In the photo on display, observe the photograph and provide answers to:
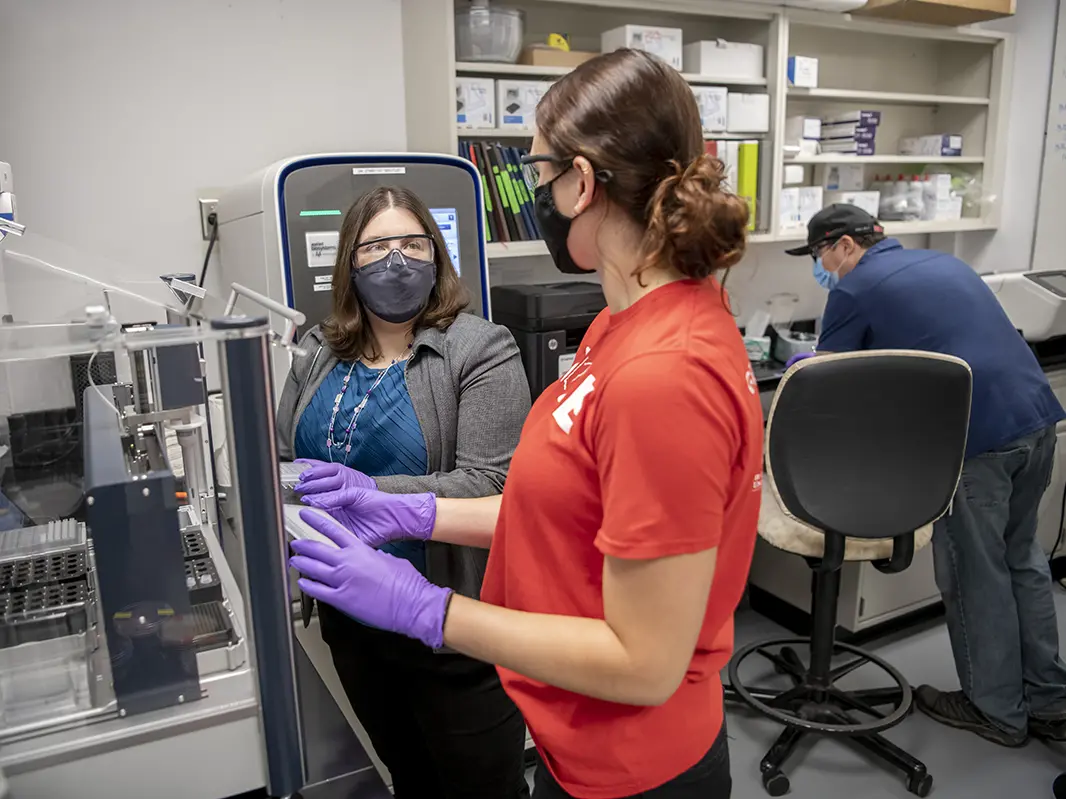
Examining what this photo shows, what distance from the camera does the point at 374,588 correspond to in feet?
3.10

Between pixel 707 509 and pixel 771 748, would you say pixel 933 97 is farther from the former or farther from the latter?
pixel 707 509

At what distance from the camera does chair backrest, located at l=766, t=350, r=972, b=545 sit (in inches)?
73.2

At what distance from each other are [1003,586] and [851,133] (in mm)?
1820

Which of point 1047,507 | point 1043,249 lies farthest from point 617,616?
point 1043,249

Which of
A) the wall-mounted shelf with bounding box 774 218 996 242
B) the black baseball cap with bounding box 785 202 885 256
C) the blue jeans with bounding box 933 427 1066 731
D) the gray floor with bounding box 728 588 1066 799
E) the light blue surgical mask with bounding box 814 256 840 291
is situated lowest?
the gray floor with bounding box 728 588 1066 799

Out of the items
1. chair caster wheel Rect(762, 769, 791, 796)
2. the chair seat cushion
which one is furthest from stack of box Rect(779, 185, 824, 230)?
chair caster wheel Rect(762, 769, 791, 796)

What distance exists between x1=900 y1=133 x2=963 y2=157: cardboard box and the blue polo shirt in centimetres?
150

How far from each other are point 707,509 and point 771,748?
5.42 feet

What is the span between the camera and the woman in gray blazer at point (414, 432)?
1470 mm

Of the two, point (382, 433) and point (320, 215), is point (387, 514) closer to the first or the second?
point (382, 433)

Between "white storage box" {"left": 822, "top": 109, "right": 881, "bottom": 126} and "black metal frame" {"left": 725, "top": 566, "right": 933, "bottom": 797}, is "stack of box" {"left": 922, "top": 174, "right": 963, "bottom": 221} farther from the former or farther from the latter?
"black metal frame" {"left": 725, "top": 566, "right": 933, "bottom": 797}

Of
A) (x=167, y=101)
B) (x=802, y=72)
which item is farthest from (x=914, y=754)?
(x=167, y=101)

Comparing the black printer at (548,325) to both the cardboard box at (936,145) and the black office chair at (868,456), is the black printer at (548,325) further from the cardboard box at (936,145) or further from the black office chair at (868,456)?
the cardboard box at (936,145)

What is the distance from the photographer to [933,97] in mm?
3264
